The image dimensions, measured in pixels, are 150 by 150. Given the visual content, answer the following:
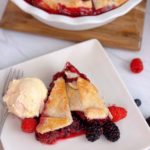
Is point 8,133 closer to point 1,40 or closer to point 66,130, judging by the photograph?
point 66,130

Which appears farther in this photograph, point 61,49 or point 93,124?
point 61,49

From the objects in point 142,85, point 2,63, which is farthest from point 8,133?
point 142,85

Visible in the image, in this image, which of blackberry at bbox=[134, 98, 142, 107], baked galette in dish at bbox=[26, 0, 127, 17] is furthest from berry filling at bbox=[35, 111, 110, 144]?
baked galette in dish at bbox=[26, 0, 127, 17]

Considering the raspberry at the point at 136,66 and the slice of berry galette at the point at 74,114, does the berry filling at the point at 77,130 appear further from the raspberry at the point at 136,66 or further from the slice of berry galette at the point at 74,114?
the raspberry at the point at 136,66

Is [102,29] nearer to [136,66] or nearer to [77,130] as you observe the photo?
[136,66]

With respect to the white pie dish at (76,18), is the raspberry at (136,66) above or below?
below

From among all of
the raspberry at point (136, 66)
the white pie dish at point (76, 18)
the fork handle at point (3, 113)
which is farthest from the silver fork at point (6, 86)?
the raspberry at point (136, 66)

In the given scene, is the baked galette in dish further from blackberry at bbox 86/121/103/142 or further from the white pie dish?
blackberry at bbox 86/121/103/142
